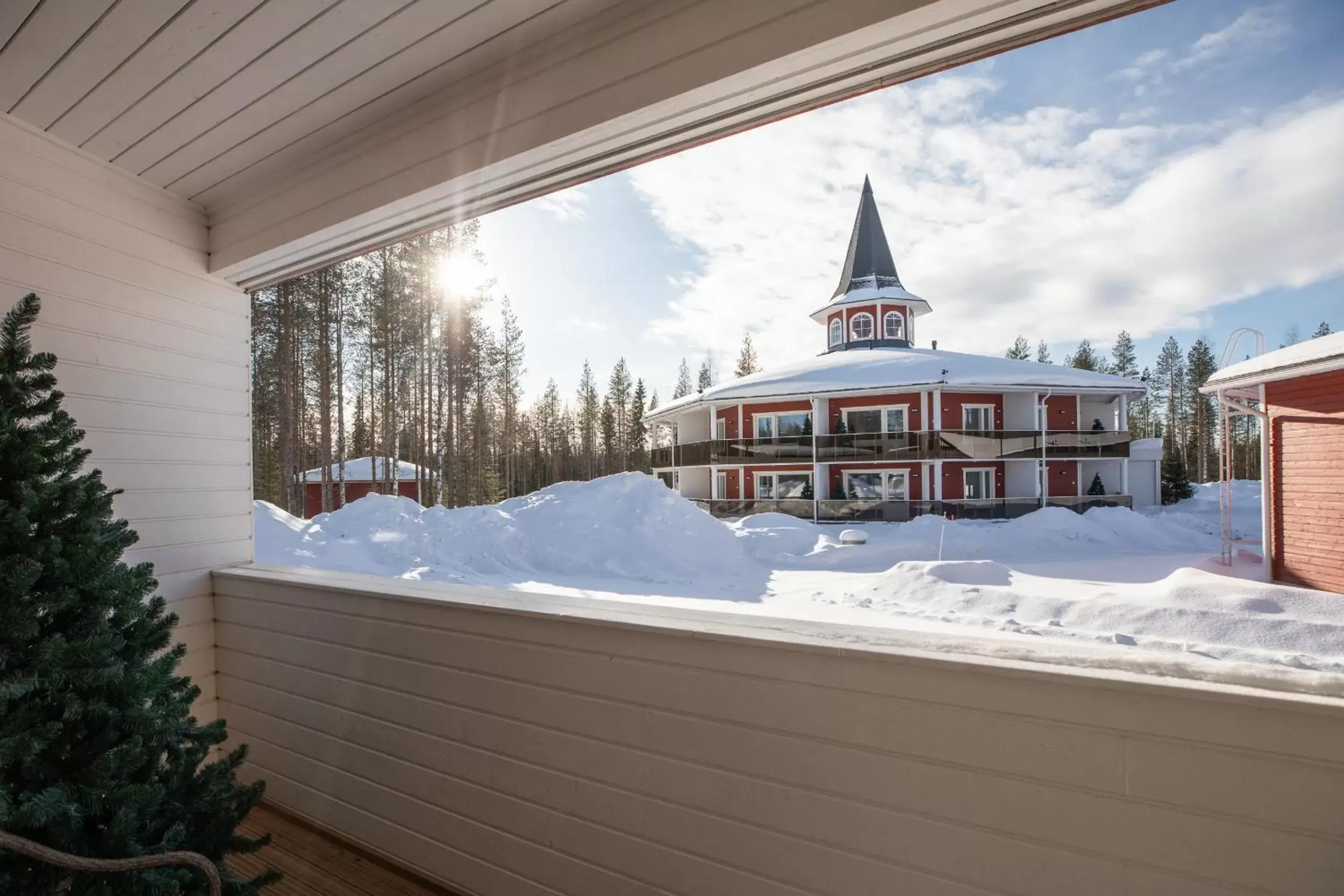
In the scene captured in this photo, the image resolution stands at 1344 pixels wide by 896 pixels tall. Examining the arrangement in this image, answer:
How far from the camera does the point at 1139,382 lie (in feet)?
4.05

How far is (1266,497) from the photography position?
91 centimetres

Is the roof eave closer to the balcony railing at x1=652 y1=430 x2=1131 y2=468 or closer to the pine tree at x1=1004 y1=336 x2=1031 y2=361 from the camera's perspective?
the balcony railing at x1=652 y1=430 x2=1131 y2=468

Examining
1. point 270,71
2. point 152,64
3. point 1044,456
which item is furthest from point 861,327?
point 152,64

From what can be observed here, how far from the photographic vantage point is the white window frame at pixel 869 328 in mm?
2918

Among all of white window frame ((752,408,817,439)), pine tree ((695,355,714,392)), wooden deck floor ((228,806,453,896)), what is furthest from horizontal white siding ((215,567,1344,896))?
white window frame ((752,408,817,439))

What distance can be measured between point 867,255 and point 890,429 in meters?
0.80

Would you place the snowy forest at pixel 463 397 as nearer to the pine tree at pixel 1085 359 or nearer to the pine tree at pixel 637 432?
the pine tree at pixel 637 432

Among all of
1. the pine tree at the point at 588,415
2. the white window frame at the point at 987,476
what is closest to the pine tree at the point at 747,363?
the pine tree at the point at 588,415

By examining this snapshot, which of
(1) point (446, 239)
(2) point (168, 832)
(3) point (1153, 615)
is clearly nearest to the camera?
(2) point (168, 832)

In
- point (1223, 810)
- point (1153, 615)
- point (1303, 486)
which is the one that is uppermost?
point (1303, 486)

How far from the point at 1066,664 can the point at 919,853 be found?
0.39 meters

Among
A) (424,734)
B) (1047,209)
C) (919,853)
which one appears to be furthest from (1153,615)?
(424,734)

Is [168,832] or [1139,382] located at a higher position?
[1139,382]

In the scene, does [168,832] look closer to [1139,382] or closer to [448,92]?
[448,92]
